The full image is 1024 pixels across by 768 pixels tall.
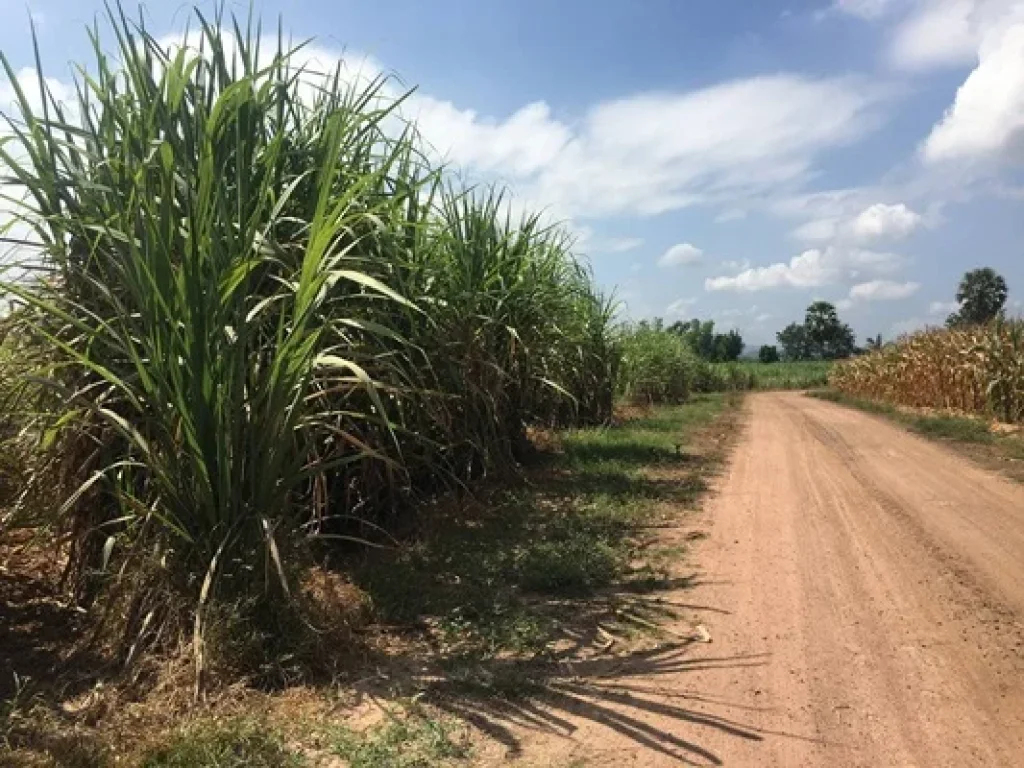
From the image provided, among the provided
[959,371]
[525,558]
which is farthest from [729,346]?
[525,558]

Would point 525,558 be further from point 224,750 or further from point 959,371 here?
point 959,371

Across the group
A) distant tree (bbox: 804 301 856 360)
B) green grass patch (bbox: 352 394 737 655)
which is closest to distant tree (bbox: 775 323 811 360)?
distant tree (bbox: 804 301 856 360)

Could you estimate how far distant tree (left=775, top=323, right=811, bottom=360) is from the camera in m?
73.0

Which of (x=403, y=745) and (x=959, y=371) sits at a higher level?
(x=959, y=371)

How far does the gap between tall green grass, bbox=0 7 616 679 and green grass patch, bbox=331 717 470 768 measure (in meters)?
0.72

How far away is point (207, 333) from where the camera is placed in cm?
360

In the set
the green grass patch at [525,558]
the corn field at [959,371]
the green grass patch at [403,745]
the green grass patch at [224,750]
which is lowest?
the green grass patch at [403,745]

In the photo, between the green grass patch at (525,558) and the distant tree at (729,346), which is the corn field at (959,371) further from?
the distant tree at (729,346)

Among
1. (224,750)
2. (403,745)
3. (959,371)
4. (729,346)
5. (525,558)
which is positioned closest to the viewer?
(224,750)

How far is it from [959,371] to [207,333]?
1913 centimetres

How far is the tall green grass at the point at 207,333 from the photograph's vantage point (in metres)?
3.65

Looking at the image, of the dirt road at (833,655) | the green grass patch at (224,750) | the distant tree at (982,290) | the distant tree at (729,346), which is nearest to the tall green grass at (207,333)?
the green grass patch at (224,750)

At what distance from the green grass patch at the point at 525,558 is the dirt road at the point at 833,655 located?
59cm

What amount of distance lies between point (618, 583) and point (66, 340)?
11.0ft
